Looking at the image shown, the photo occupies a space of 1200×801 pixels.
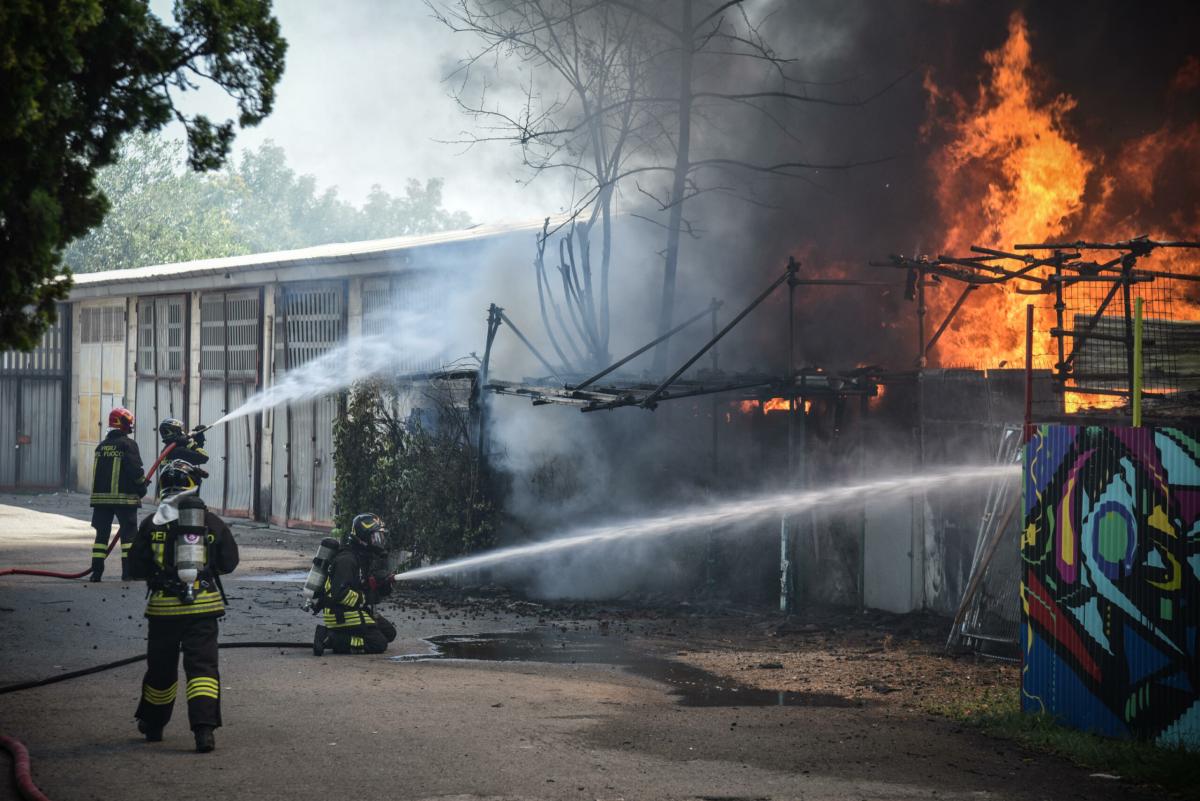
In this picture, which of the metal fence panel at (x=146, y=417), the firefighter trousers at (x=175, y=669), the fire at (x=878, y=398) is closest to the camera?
the firefighter trousers at (x=175, y=669)

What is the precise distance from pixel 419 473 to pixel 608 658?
18.3ft

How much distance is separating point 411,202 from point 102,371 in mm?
96509

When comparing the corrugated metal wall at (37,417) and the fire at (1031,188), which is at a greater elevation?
the fire at (1031,188)

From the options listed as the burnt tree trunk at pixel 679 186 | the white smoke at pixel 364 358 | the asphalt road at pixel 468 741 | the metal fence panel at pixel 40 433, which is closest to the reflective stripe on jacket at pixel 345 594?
the asphalt road at pixel 468 741

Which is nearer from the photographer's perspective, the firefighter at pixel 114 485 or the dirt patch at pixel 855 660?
the dirt patch at pixel 855 660

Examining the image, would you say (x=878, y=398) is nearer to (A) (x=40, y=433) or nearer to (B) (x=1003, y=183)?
(B) (x=1003, y=183)

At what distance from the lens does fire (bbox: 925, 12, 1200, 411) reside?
14750 mm

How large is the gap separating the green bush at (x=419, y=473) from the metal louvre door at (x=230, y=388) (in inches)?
285

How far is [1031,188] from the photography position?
49.6ft

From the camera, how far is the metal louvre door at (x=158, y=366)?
86.2 ft

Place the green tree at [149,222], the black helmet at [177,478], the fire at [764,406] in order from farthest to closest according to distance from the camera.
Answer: the green tree at [149,222] < the fire at [764,406] < the black helmet at [177,478]

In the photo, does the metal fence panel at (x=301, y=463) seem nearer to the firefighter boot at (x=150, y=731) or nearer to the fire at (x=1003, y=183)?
the fire at (x=1003, y=183)

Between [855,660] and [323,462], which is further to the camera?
[323,462]

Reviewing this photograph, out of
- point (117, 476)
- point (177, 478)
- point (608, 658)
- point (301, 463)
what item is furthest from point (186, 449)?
point (301, 463)
